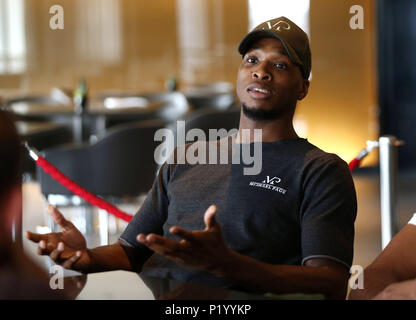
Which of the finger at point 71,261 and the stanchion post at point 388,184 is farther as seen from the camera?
the stanchion post at point 388,184

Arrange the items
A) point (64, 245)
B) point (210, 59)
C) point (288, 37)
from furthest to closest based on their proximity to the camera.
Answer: point (210, 59)
point (288, 37)
point (64, 245)

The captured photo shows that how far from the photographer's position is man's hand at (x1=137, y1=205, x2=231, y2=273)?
134 centimetres

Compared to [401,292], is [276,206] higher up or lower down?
higher up

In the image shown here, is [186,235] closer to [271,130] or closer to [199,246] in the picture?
[199,246]

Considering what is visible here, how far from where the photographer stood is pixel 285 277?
1.56 metres

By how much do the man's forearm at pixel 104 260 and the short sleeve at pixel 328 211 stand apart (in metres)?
0.54

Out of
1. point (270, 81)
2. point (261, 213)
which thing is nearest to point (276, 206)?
point (261, 213)

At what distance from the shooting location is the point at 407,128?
815 centimetres

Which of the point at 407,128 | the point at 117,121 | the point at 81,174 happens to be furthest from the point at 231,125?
the point at 407,128

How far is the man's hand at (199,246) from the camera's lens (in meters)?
1.34

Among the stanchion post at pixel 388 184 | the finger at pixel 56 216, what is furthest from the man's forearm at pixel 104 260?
the stanchion post at pixel 388 184

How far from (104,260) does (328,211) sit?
625mm

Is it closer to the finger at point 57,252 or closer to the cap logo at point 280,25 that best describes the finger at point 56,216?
the finger at point 57,252
